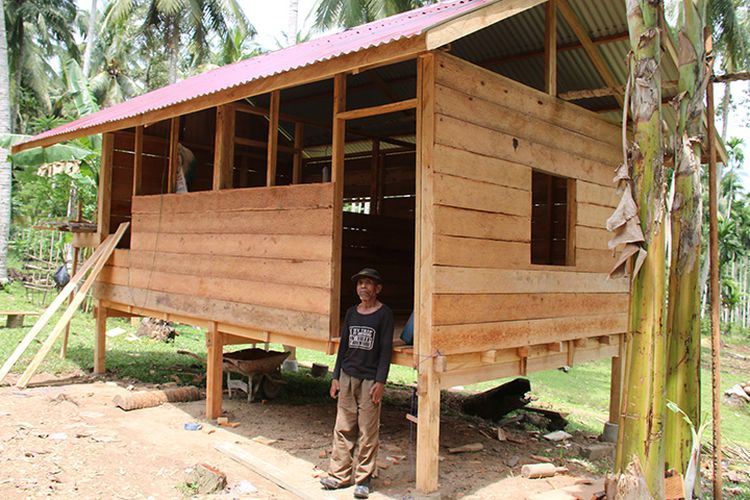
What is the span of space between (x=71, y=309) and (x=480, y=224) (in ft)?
22.9

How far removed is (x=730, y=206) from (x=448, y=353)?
36606 millimetres

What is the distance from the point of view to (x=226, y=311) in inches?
319

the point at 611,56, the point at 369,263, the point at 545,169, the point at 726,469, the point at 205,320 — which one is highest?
the point at 611,56

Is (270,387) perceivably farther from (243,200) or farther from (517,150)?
(517,150)

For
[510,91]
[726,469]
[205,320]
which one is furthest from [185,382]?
[726,469]

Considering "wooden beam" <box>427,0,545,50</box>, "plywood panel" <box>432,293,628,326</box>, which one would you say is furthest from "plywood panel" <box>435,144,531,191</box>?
"plywood panel" <box>432,293,628,326</box>

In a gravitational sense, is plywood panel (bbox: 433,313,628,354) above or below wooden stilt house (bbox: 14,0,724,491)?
below

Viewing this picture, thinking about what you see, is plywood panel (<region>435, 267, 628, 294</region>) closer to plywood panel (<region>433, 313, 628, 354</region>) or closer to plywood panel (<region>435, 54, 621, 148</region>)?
plywood panel (<region>433, 313, 628, 354</region>)

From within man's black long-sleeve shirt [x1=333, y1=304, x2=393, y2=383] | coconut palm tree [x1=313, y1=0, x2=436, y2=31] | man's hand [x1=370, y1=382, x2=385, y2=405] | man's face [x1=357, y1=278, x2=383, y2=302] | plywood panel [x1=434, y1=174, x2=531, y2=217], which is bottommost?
man's hand [x1=370, y1=382, x2=385, y2=405]

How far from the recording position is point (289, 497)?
5.80m

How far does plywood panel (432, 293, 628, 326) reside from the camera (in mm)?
5836

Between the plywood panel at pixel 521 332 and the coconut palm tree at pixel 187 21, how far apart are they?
71.4ft

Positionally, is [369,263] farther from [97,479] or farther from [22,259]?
[22,259]

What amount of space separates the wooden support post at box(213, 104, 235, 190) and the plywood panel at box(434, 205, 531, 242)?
12.3 feet
